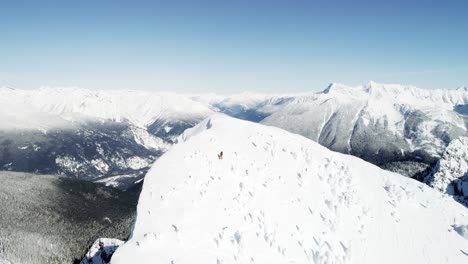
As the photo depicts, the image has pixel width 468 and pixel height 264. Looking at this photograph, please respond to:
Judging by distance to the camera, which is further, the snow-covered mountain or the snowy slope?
the snow-covered mountain

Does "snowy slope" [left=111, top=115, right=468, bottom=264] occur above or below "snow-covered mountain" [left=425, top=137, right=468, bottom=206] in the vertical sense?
above

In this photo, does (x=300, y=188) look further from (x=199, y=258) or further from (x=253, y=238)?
(x=199, y=258)

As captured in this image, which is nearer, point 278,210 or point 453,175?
point 278,210

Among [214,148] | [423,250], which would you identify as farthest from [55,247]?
[423,250]

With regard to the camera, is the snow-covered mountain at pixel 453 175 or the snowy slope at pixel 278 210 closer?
the snowy slope at pixel 278 210
